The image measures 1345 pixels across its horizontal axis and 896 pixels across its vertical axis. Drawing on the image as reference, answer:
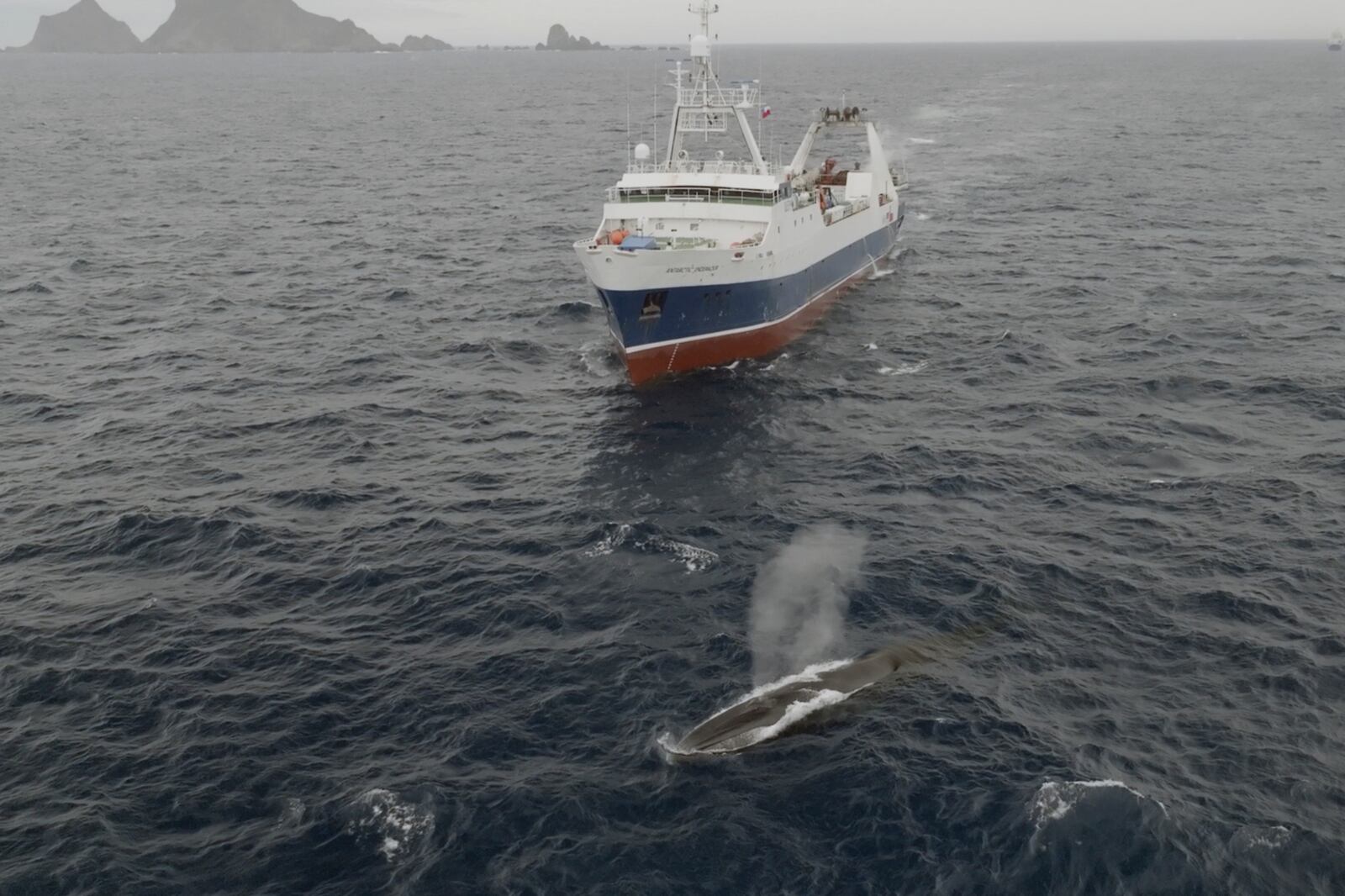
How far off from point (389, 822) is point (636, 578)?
15492 millimetres

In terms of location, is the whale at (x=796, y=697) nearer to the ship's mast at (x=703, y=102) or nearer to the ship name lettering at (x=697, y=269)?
the ship name lettering at (x=697, y=269)

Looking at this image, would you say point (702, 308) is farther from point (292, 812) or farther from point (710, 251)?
point (292, 812)

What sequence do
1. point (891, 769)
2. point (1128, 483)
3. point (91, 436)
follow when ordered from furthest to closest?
point (91, 436) → point (1128, 483) → point (891, 769)

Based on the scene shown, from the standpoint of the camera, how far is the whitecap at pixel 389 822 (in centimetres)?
2834

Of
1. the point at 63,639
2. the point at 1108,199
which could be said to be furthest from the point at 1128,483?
the point at 1108,199

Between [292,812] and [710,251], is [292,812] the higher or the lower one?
the lower one

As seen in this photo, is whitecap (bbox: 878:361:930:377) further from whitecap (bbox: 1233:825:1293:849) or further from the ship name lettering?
whitecap (bbox: 1233:825:1293:849)

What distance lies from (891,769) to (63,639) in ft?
101

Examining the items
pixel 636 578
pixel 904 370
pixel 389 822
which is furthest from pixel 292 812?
pixel 904 370

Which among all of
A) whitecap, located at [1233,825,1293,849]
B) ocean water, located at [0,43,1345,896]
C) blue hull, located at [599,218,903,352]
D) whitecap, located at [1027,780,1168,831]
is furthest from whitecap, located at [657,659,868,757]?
blue hull, located at [599,218,903,352]

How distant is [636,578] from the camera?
41.7 m

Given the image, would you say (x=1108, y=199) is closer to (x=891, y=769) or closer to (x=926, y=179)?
(x=926, y=179)

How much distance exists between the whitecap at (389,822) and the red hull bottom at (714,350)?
120ft

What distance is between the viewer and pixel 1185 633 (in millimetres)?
37375
